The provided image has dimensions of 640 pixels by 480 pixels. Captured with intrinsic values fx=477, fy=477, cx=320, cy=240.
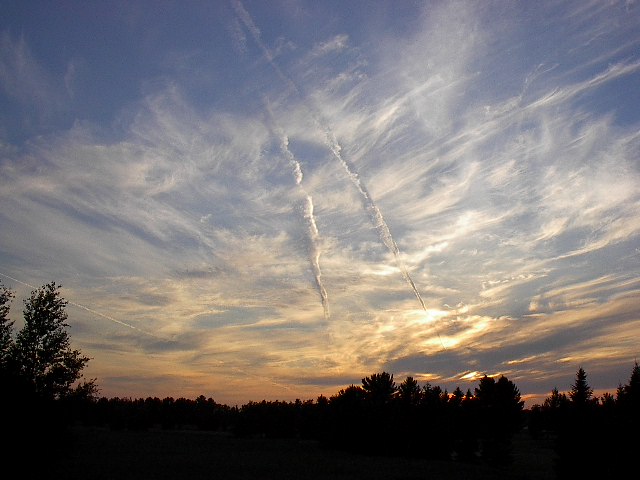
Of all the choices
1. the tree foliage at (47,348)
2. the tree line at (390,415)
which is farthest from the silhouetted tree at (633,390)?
the tree foliage at (47,348)

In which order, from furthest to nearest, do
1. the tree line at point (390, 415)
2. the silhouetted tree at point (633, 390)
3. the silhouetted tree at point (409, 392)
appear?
the silhouetted tree at point (409, 392), the silhouetted tree at point (633, 390), the tree line at point (390, 415)

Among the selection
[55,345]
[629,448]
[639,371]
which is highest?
[639,371]

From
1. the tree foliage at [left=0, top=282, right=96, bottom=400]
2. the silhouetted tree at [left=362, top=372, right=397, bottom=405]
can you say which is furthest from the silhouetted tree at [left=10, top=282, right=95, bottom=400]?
the silhouetted tree at [left=362, top=372, right=397, bottom=405]

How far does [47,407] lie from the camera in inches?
1396

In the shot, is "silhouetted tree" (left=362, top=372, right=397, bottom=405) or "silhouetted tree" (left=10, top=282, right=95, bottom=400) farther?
"silhouetted tree" (left=362, top=372, right=397, bottom=405)

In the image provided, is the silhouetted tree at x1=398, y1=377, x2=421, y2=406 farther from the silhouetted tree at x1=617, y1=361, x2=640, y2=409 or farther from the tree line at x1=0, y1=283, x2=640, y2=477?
the silhouetted tree at x1=617, y1=361, x2=640, y2=409

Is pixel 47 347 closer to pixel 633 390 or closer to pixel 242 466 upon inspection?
pixel 242 466

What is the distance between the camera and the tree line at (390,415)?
4059 centimetres

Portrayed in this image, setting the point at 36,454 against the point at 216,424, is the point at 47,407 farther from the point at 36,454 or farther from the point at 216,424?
the point at 216,424

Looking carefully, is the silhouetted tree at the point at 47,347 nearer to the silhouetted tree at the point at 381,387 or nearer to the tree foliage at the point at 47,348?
the tree foliage at the point at 47,348

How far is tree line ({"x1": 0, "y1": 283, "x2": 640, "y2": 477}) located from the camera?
4059 centimetres

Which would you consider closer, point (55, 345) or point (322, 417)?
point (55, 345)

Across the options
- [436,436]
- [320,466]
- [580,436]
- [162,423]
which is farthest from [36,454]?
[162,423]

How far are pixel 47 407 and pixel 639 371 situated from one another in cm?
6903
